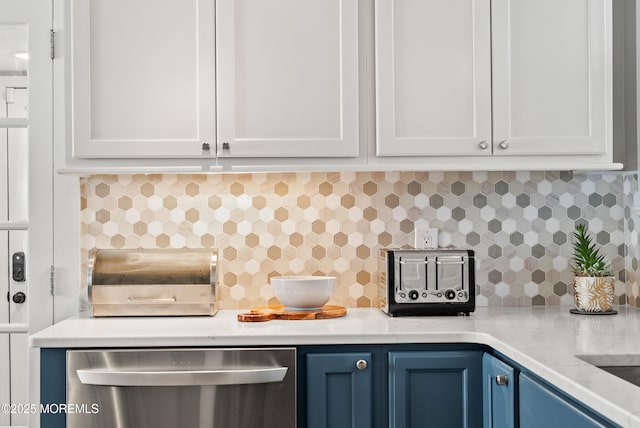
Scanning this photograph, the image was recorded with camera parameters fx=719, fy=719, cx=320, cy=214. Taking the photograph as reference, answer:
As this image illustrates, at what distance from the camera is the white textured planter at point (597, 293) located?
2.58 meters

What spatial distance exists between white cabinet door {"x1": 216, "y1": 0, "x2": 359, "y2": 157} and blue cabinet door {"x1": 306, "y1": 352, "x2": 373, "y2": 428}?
71 cm

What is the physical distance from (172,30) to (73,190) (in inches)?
30.2

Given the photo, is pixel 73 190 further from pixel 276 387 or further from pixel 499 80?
pixel 499 80

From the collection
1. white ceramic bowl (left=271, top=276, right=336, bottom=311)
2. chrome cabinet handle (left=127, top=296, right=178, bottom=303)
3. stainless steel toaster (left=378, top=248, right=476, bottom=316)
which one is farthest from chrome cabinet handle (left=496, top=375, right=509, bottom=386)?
chrome cabinet handle (left=127, top=296, right=178, bottom=303)

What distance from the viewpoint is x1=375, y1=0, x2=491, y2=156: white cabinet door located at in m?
2.49

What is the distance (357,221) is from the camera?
2.86 meters

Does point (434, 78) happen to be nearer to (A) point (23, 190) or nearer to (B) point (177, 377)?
(B) point (177, 377)

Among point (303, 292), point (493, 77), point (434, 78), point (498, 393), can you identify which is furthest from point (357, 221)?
point (498, 393)

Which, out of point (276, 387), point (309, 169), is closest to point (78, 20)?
point (309, 169)

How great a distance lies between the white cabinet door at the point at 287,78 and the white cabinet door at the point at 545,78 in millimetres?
515

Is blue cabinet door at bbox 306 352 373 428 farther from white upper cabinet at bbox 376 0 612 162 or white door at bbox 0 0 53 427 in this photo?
white door at bbox 0 0 53 427

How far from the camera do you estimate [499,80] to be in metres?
2.50

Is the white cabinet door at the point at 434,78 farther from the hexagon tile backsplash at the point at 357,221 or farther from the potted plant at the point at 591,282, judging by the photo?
the potted plant at the point at 591,282

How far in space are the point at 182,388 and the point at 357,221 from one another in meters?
1.02
